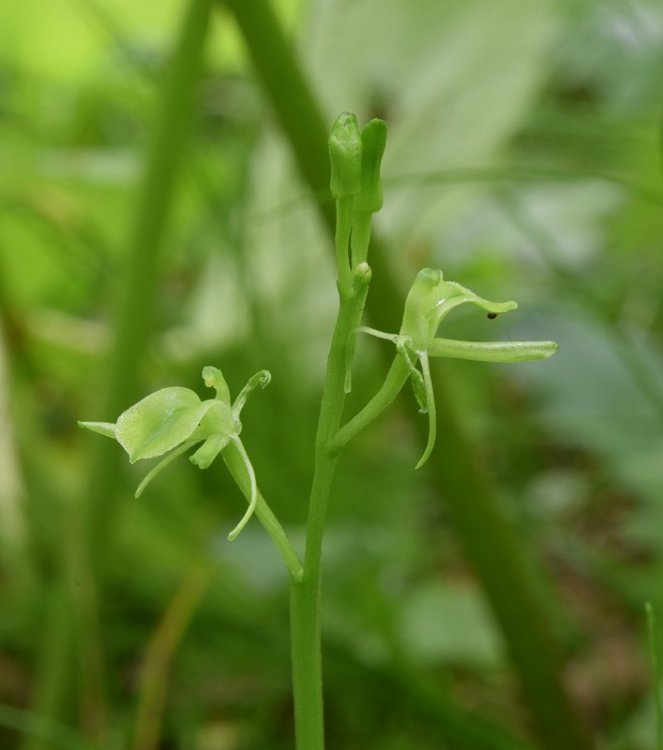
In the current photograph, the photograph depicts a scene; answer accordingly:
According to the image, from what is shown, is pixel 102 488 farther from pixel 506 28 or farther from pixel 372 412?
pixel 506 28

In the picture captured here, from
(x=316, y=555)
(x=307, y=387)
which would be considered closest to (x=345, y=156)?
(x=316, y=555)

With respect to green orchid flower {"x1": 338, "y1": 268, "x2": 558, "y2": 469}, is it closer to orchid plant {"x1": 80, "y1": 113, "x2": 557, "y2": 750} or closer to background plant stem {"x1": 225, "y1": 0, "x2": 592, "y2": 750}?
orchid plant {"x1": 80, "y1": 113, "x2": 557, "y2": 750}

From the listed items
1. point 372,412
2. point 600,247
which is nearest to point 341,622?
point 372,412

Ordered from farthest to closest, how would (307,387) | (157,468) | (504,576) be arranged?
(307,387), (504,576), (157,468)

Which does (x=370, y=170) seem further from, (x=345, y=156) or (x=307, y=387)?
(x=307, y=387)

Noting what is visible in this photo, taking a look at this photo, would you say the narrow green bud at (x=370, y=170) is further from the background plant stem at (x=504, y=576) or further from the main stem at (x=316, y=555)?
the background plant stem at (x=504, y=576)

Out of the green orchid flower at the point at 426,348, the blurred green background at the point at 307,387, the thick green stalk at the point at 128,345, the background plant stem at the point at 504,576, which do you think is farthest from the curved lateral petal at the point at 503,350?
the thick green stalk at the point at 128,345
